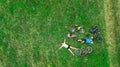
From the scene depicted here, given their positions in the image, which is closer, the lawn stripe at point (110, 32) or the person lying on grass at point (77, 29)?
the person lying on grass at point (77, 29)

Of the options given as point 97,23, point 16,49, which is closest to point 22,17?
point 16,49

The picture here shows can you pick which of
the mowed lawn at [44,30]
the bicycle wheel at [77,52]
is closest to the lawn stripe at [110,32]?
the mowed lawn at [44,30]

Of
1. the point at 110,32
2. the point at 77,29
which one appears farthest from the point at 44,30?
the point at 110,32

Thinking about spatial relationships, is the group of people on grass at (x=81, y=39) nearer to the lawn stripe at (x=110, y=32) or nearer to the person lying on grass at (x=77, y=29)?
the person lying on grass at (x=77, y=29)

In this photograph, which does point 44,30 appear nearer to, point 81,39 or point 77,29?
point 77,29

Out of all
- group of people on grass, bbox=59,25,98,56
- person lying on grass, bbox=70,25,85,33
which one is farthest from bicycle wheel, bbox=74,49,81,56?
person lying on grass, bbox=70,25,85,33
